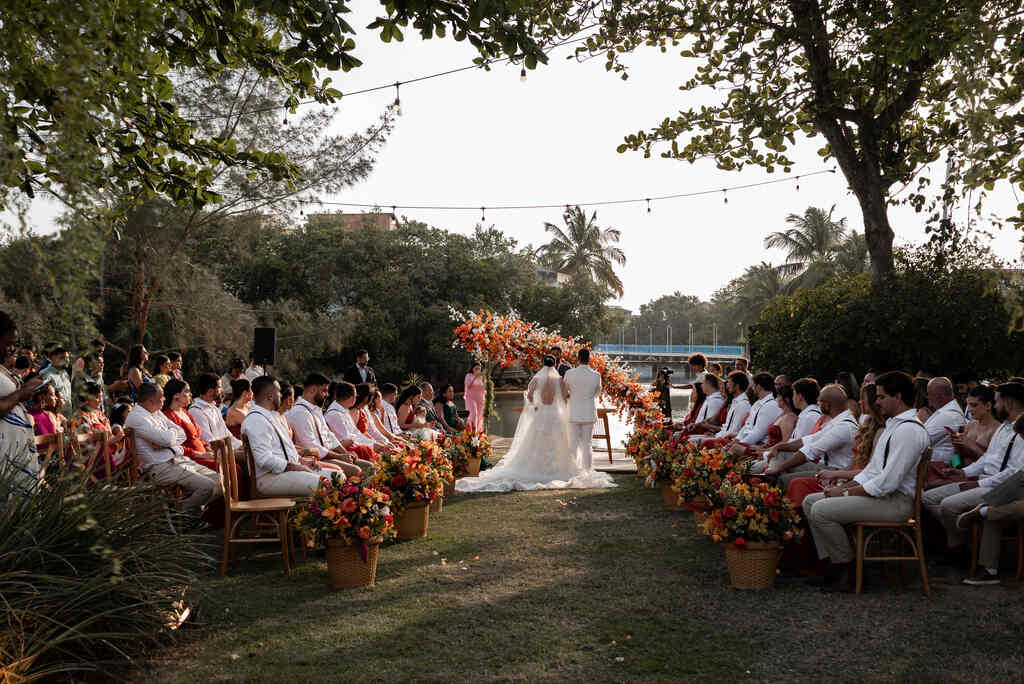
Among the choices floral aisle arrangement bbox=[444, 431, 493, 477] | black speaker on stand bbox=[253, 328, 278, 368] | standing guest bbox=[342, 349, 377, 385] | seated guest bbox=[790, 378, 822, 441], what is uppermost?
black speaker on stand bbox=[253, 328, 278, 368]

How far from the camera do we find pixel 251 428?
23.2ft

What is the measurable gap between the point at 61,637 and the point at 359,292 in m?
30.6

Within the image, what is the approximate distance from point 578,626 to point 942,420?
4314 mm

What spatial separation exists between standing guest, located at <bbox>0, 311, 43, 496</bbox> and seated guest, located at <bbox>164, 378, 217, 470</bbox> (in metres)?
2.06

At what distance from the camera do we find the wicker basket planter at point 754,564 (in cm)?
593

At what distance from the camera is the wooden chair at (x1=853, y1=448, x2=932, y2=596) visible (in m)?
5.71

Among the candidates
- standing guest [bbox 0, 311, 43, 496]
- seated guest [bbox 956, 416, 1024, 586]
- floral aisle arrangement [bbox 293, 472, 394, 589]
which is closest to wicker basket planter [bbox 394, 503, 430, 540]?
floral aisle arrangement [bbox 293, 472, 394, 589]

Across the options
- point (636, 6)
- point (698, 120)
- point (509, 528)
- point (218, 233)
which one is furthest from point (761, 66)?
point (218, 233)

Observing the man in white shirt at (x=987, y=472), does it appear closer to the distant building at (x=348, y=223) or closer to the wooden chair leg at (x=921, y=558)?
the wooden chair leg at (x=921, y=558)

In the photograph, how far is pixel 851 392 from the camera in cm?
750

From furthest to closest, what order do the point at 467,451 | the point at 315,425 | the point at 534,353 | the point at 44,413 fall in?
the point at 534,353 → the point at 467,451 → the point at 315,425 → the point at 44,413

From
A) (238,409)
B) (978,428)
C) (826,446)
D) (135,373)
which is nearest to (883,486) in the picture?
(826,446)

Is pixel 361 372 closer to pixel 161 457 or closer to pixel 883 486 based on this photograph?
pixel 161 457

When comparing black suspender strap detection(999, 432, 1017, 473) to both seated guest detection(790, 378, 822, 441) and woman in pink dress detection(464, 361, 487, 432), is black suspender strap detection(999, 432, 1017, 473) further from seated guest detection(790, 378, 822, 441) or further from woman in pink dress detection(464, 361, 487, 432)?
woman in pink dress detection(464, 361, 487, 432)
